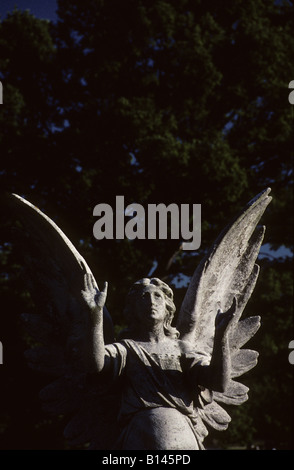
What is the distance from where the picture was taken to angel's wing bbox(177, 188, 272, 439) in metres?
4.48

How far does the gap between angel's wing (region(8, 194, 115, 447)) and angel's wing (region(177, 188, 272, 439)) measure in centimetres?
67

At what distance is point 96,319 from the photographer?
144 inches

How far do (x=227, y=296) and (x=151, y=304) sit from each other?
870mm

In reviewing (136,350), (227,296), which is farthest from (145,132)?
(136,350)

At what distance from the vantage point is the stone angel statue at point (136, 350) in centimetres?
383

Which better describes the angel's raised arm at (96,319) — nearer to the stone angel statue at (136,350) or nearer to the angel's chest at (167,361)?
the stone angel statue at (136,350)

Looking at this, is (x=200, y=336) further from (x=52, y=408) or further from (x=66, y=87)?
(x=66, y=87)

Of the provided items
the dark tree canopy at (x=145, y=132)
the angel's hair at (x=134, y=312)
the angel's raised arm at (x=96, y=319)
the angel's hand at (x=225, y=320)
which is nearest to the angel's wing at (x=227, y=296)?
the angel's hair at (x=134, y=312)

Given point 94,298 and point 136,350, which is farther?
point 136,350

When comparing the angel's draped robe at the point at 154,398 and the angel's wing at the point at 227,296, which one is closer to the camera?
the angel's draped robe at the point at 154,398

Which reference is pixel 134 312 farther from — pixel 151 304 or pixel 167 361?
pixel 167 361

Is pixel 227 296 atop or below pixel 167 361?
atop
